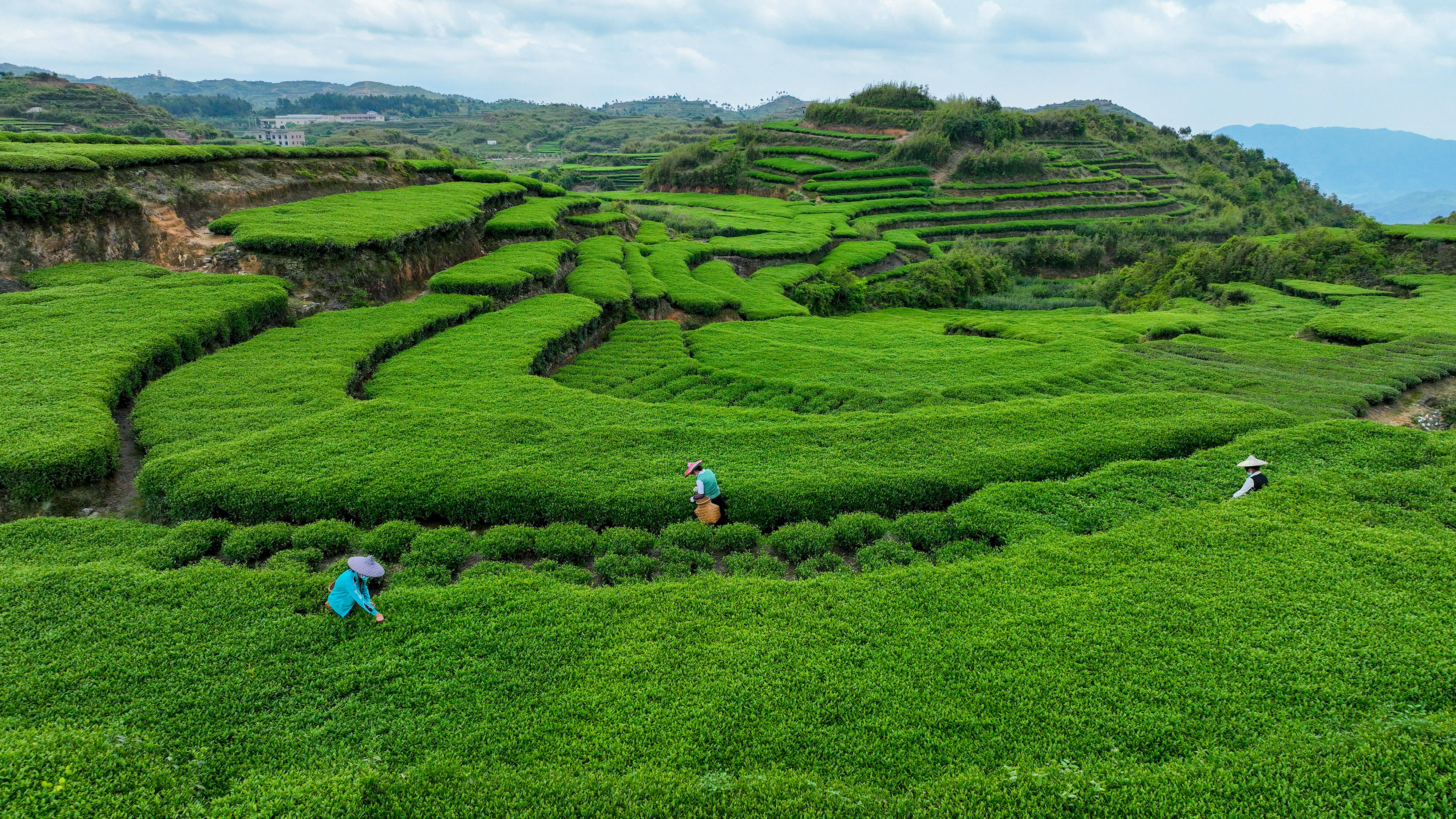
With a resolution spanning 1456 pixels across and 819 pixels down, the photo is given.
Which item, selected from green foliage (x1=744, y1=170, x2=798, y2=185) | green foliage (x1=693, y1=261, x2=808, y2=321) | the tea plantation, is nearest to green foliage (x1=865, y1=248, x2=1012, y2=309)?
green foliage (x1=693, y1=261, x2=808, y2=321)

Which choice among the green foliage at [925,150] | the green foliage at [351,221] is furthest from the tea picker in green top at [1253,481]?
the green foliage at [925,150]

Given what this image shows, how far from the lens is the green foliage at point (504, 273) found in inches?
938

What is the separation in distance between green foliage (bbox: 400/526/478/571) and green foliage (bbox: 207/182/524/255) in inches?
625

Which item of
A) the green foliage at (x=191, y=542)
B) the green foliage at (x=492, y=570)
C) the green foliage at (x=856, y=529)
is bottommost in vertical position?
the green foliage at (x=191, y=542)

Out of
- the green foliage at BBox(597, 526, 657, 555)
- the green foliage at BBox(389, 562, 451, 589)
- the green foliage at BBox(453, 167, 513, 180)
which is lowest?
the green foliage at BBox(389, 562, 451, 589)

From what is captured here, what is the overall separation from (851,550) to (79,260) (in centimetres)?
2471

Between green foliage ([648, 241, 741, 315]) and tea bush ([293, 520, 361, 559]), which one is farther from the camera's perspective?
green foliage ([648, 241, 741, 315])

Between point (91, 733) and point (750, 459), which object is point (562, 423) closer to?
point (750, 459)

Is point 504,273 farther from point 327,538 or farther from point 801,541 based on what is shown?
point 801,541

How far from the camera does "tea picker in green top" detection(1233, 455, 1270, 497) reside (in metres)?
11.6

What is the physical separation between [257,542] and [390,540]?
1.95 m

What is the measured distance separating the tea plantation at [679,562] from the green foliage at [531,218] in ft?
24.8

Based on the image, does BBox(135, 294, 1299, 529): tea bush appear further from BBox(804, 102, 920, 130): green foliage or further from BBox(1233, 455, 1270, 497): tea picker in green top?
BBox(804, 102, 920, 130): green foliage

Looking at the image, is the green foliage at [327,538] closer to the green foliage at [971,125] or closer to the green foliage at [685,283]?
the green foliage at [685,283]
